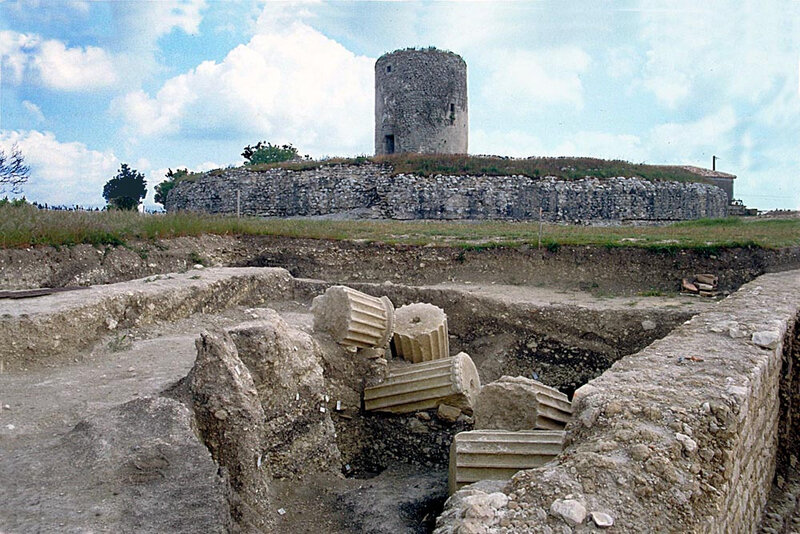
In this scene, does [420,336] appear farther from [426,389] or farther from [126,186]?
[126,186]

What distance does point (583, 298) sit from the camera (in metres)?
9.90

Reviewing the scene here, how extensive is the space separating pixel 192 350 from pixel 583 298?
6.48 metres

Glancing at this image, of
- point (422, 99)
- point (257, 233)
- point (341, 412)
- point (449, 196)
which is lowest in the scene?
point (341, 412)

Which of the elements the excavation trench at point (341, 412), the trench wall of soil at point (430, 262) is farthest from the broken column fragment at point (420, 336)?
the trench wall of soil at point (430, 262)

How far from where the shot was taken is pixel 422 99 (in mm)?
25969

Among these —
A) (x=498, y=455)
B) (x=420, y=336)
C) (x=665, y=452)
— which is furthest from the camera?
(x=420, y=336)

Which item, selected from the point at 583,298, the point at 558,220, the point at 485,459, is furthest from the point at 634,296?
the point at 558,220

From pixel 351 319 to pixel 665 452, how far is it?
3922mm

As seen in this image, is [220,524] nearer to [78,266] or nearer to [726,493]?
[726,493]

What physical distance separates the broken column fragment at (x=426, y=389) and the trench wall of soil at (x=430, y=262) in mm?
5296

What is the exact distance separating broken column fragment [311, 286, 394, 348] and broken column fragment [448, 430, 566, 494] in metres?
2.13

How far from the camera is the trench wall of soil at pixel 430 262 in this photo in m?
9.87

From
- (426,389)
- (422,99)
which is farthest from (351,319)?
(422,99)

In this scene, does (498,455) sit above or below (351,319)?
below
